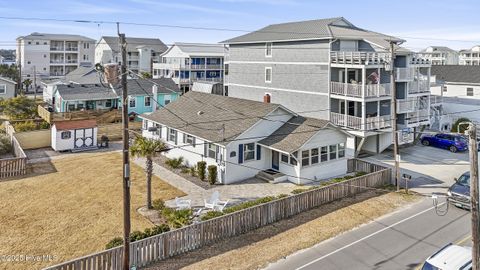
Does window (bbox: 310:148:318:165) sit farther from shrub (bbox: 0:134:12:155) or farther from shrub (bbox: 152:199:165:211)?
shrub (bbox: 0:134:12:155)

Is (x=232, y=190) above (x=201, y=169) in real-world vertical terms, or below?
below

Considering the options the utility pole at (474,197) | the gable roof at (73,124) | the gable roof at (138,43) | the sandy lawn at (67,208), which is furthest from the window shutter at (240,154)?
the gable roof at (138,43)

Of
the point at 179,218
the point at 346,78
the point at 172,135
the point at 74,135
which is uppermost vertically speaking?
the point at 346,78

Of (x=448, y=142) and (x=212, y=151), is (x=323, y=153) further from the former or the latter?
(x=448, y=142)

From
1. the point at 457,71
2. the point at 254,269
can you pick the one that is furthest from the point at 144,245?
the point at 457,71

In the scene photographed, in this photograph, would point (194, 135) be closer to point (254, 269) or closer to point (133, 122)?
point (254, 269)

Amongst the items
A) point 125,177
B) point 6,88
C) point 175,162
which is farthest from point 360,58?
point 6,88

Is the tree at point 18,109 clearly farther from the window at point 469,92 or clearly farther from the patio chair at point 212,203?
the window at point 469,92
